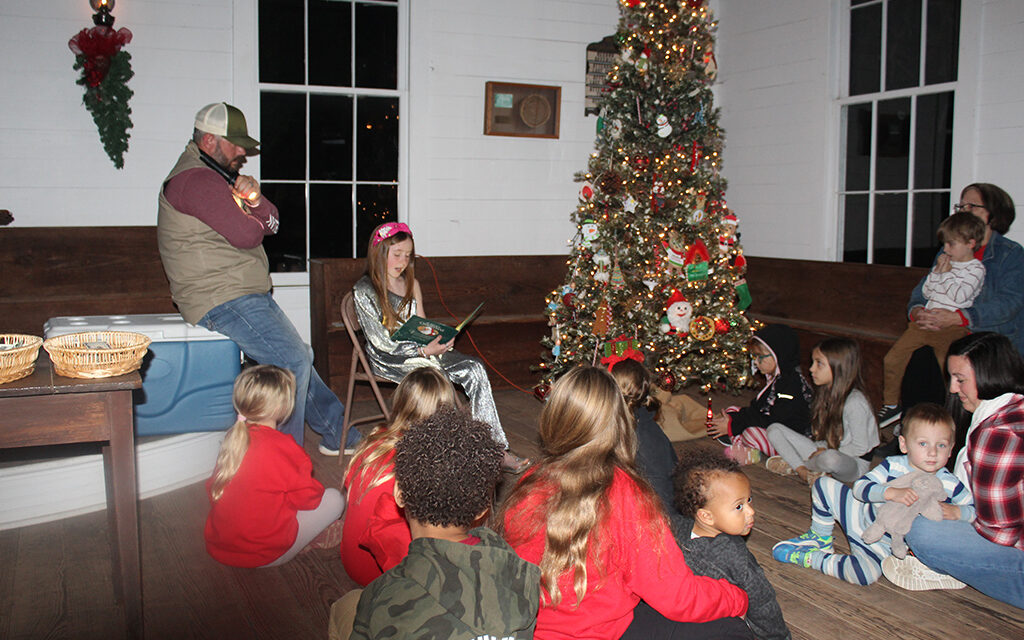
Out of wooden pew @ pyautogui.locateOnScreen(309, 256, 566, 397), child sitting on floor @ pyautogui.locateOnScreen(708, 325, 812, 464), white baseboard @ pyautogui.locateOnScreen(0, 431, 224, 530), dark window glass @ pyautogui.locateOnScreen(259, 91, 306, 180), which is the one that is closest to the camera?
white baseboard @ pyautogui.locateOnScreen(0, 431, 224, 530)

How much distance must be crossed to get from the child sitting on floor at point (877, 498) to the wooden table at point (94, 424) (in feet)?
7.59

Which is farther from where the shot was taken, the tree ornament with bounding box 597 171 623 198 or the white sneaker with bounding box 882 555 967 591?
the tree ornament with bounding box 597 171 623 198

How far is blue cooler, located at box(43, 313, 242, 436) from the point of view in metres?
3.73

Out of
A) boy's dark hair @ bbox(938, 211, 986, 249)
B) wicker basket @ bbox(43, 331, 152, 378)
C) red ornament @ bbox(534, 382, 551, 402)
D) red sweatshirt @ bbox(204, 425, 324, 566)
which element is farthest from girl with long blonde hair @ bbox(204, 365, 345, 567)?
boy's dark hair @ bbox(938, 211, 986, 249)

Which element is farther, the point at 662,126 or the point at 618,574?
the point at 662,126

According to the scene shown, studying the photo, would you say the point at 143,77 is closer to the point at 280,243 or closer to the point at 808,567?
the point at 280,243

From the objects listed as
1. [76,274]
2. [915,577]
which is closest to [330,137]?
[76,274]

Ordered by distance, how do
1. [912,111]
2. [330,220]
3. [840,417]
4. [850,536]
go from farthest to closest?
1. [330,220]
2. [912,111]
3. [840,417]
4. [850,536]

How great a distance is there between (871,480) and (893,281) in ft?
9.87

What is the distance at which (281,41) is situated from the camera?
596 centimetres

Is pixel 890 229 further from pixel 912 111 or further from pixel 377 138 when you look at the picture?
pixel 377 138

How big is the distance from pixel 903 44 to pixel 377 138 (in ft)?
12.7

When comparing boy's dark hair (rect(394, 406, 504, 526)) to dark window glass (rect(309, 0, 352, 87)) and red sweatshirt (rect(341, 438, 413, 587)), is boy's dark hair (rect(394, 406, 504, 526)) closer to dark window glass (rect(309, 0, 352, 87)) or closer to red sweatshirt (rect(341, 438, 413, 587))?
red sweatshirt (rect(341, 438, 413, 587))

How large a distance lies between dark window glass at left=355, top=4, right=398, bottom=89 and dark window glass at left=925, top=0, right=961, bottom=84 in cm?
381
